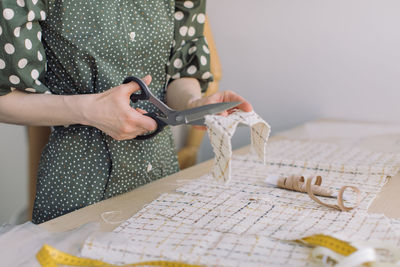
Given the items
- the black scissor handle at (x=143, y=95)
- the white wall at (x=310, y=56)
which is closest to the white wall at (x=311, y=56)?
the white wall at (x=310, y=56)

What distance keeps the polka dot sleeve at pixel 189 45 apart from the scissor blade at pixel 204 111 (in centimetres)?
30

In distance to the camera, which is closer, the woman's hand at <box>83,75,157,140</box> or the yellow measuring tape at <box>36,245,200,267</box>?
the yellow measuring tape at <box>36,245,200,267</box>

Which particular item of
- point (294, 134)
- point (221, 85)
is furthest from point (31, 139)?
point (294, 134)

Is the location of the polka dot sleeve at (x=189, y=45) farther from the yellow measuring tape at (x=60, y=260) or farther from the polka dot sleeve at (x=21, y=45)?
the yellow measuring tape at (x=60, y=260)

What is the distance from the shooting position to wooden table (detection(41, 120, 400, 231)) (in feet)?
2.56

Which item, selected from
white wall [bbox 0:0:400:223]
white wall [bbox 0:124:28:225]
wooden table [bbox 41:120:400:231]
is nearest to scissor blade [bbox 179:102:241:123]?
wooden table [bbox 41:120:400:231]

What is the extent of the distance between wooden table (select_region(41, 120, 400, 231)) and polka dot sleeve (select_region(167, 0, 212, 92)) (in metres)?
0.24

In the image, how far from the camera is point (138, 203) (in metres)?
0.87

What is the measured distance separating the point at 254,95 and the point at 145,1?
99 cm

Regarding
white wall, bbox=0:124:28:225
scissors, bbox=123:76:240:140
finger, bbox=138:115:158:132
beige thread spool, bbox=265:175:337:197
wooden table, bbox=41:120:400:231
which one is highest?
scissors, bbox=123:76:240:140

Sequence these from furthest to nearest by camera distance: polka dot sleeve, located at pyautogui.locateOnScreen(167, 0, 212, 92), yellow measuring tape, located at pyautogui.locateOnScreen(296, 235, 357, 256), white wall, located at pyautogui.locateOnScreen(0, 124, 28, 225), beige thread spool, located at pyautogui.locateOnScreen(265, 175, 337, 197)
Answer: white wall, located at pyautogui.locateOnScreen(0, 124, 28, 225) → polka dot sleeve, located at pyautogui.locateOnScreen(167, 0, 212, 92) → beige thread spool, located at pyautogui.locateOnScreen(265, 175, 337, 197) → yellow measuring tape, located at pyautogui.locateOnScreen(296, 235, 357, 256)

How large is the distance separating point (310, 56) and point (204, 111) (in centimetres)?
110

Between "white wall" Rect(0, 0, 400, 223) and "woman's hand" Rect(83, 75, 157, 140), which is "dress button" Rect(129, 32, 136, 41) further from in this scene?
"white wall" Rect(0, 0, 400, 223)

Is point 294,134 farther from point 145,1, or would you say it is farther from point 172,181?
point 145,1
